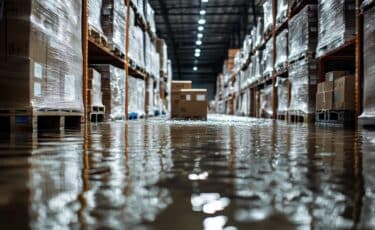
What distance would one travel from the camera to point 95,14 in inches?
218

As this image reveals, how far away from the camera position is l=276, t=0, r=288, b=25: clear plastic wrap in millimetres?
7952

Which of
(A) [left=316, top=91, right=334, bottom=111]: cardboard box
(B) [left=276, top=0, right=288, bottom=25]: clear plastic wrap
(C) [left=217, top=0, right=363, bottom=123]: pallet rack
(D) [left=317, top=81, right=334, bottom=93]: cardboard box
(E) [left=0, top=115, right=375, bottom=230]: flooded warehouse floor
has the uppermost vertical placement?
(B) [left=276, top=0, right=288, bottom=25]: clear plastic wrap

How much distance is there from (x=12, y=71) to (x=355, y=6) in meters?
4.16

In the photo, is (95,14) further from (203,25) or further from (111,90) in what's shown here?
(203,25)

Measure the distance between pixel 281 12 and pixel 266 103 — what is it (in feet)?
9.32

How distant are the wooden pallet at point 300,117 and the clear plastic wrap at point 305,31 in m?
1.02

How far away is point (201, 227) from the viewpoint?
0.77 meters

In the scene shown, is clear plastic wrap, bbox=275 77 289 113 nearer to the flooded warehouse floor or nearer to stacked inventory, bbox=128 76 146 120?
stacked inventory, bbox=128 76 146 120

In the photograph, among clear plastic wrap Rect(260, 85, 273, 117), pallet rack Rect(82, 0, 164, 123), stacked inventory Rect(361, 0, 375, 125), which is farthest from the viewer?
clear plastic wrap Rect(260, 85, 273, 117)

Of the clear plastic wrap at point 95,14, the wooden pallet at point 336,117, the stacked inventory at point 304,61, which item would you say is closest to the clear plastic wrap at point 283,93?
the stacked inventory at point 304,61

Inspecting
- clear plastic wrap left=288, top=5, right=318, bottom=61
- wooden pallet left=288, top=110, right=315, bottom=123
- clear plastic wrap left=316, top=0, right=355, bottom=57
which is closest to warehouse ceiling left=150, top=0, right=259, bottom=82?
clear plastic wrap left=288, top=5, right=318, bottom=61

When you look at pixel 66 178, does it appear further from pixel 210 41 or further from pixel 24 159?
pixel 210 41

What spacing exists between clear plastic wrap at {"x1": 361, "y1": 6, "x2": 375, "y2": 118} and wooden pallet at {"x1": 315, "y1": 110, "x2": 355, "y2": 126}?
2.28 ft

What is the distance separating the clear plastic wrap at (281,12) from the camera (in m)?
7.95
